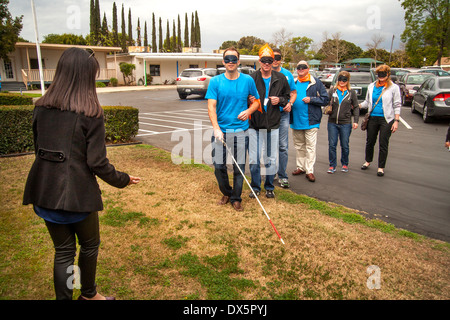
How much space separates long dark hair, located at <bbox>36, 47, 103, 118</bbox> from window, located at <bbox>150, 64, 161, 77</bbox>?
3695cm

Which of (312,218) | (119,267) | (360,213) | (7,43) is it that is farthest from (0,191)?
(7,43)

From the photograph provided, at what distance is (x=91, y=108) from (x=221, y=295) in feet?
5.97

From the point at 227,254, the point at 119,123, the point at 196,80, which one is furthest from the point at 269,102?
the point at 196,80

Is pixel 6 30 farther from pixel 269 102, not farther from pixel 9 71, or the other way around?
pixel 269 102

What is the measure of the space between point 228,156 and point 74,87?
9.07 feet

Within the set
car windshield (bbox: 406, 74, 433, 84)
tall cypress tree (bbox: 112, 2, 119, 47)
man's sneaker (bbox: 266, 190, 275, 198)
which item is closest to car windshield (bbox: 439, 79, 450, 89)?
car windshield (bbox: 406, 74, 433, 84)

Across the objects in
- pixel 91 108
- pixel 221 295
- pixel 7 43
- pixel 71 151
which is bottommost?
pixel 221 295

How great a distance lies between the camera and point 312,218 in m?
4.26

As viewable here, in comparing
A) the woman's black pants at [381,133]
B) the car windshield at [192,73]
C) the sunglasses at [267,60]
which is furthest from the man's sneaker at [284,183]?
the car windshield at [192,73]

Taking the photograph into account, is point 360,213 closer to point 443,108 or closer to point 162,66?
point 443,108

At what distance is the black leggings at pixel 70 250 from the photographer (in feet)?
7.59

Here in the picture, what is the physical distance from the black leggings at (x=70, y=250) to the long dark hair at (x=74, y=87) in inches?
30.9

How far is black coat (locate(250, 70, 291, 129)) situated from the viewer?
4.89 meters

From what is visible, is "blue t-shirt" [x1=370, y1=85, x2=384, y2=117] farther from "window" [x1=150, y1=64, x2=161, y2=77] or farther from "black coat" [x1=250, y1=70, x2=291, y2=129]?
"window" [x1=150, y1=64, x2=161, y2=77]
